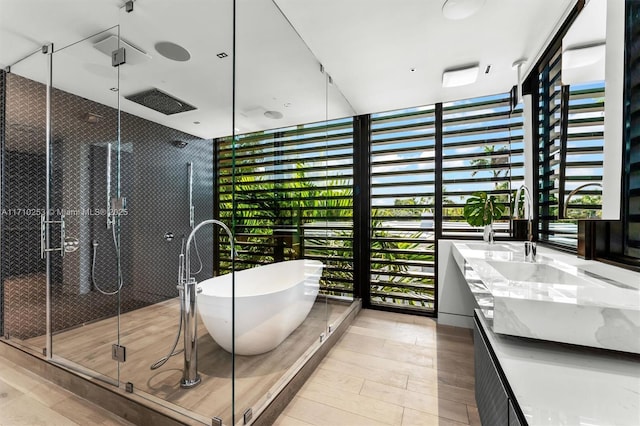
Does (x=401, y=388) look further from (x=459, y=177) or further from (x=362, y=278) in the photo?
(x=459, y=177)

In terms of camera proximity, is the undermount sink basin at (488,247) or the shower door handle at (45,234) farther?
the undermount sink basin at (488,247)

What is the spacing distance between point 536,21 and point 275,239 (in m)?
2.31

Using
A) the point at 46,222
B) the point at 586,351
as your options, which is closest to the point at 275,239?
the point at 586,351

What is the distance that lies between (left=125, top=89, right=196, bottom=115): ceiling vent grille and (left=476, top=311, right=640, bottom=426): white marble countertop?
1924 mm

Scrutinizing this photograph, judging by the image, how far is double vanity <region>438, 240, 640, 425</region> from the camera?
602mm

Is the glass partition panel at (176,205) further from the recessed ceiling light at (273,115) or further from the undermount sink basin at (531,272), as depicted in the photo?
the undermount sink basin at (531,272)

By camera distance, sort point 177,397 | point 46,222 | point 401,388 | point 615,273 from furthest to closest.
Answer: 1. point 46,222
2. point 401,388
3. point 177,397
4. point 615,273

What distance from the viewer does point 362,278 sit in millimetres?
3428

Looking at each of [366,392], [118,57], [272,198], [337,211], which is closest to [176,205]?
[272,198]

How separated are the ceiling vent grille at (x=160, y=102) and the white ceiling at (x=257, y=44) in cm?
3

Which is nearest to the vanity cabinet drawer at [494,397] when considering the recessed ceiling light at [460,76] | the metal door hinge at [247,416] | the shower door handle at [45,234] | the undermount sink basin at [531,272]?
the undermount sink basin at [531,272]

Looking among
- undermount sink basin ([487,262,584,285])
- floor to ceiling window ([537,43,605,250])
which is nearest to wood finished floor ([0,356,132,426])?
undermount sink basin ([487,262,584,285])

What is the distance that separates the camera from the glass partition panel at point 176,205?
Answer: 1478 mm

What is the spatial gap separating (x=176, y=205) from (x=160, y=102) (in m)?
0.66
